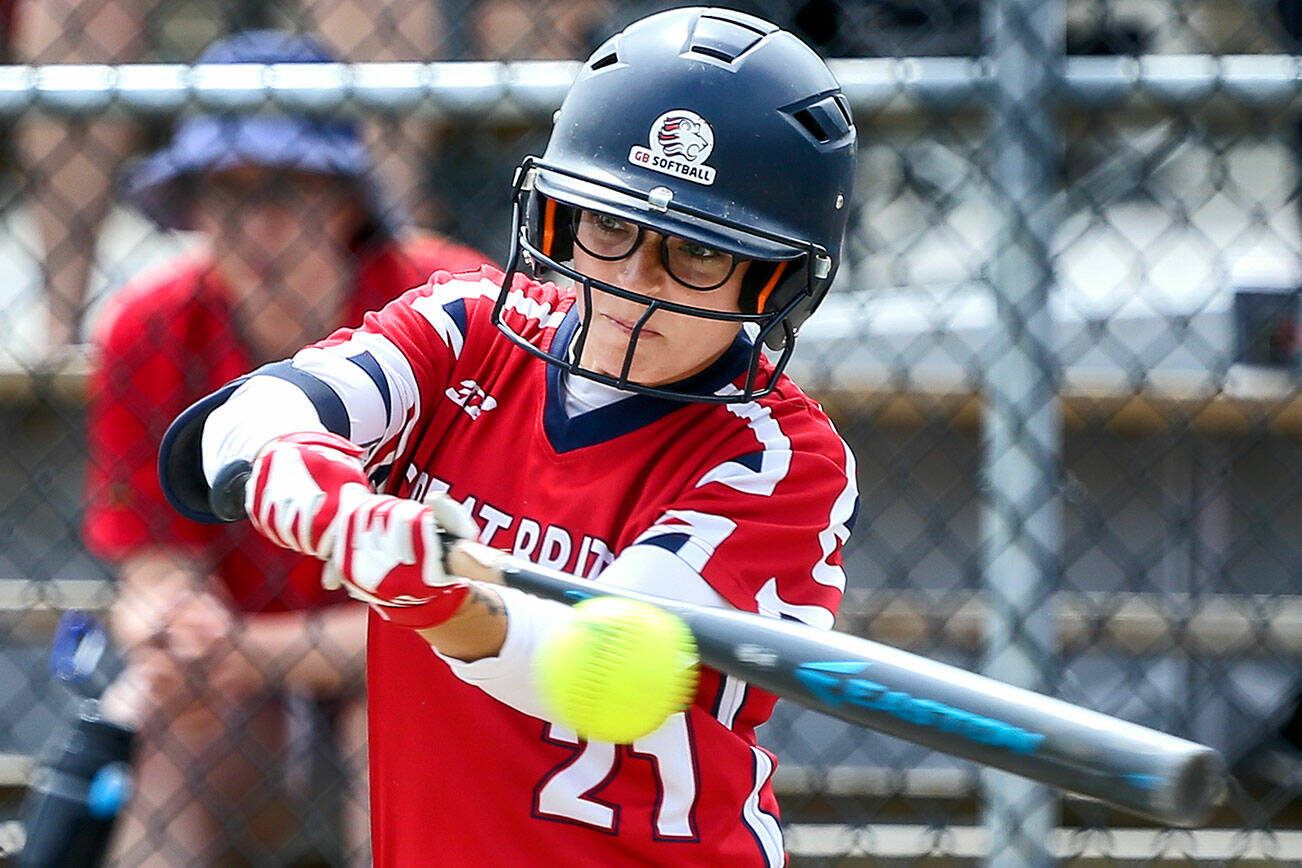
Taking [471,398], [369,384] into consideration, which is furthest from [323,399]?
[471,398]

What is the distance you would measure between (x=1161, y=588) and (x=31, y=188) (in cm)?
→ 227

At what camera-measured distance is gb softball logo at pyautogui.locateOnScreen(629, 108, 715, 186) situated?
1.52 meters

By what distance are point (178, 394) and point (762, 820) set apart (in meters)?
1.34

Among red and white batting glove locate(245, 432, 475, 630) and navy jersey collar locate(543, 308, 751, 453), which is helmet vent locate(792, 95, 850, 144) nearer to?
navy jersey collar locate(543, 308, 751, 453)

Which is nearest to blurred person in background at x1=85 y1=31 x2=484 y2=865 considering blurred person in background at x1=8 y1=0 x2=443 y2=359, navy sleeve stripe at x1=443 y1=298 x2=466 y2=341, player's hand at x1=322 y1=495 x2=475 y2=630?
blurred person in background at x1=8 y1=0 x2=443 y2=359

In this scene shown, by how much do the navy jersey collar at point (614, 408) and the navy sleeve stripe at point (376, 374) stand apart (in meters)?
0.16

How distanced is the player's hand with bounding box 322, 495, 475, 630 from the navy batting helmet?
29 centimetres

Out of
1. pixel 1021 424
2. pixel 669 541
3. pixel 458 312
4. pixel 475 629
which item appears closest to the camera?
pixel 475 629

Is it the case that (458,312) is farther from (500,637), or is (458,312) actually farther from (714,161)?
(500,637)

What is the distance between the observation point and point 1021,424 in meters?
2.16

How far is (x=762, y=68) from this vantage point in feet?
5.14

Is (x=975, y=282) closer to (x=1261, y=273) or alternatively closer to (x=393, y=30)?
(x=1261, y=273)

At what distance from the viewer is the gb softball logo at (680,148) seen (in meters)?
1.52

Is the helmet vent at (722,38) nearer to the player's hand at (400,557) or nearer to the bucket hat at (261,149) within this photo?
the player's hand at (400,557)
